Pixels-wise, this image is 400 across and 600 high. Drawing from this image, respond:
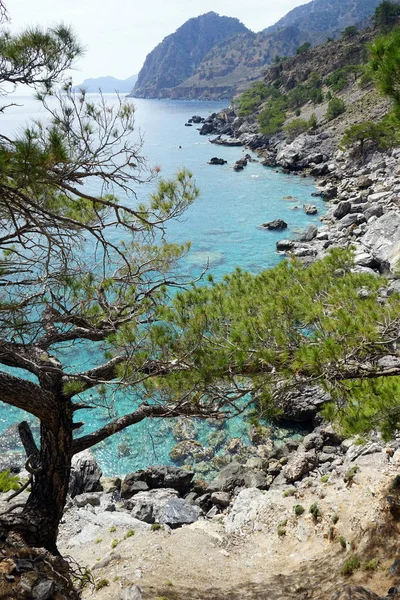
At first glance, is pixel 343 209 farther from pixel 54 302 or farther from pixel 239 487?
pixel 54 302

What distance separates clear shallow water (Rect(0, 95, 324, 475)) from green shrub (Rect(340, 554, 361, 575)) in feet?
7.95

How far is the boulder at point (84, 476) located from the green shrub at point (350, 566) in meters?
4.82

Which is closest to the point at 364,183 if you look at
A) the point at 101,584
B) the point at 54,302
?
the point at 54,302

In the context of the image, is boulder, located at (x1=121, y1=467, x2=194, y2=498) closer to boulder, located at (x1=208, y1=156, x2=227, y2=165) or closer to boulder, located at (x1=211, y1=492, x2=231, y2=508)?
boulder, located at (x1=211, y1=492, x2=231, y2=508)

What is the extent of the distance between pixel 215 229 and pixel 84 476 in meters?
16.0

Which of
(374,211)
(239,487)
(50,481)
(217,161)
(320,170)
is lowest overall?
(239,487)

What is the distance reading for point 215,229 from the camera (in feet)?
71.9

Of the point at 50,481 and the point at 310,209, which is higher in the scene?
the point at 310,209

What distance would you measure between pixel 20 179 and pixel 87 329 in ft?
6.38

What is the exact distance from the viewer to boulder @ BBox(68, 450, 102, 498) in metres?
7.59

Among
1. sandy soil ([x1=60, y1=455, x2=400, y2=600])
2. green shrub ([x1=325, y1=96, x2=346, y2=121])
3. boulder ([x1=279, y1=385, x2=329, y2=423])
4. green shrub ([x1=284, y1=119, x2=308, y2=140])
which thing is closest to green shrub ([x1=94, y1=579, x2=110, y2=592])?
sandy soil ([x1=60, y1=455, x2=400, y2=600])

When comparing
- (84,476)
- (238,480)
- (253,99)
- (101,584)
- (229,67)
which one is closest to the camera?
(101,584)

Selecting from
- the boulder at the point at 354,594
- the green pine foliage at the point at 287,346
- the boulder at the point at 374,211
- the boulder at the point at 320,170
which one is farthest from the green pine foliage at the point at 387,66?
the boulder at the point at 320,170

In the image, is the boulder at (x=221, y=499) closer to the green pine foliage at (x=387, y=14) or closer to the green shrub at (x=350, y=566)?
the green shrub at (x=350, y=566)
